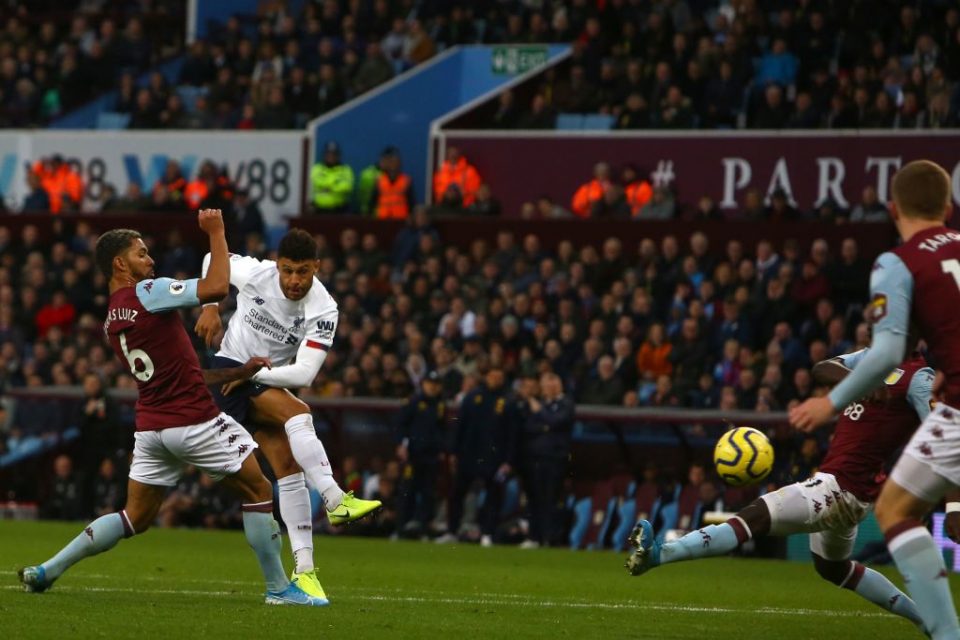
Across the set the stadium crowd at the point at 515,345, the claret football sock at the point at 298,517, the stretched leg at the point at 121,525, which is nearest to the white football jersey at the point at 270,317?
the claret football sock at the point at 298,517

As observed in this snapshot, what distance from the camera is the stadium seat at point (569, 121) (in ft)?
87.9

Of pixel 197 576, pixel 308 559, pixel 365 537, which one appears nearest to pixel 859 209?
pixel 365 537

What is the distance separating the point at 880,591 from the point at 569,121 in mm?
17412

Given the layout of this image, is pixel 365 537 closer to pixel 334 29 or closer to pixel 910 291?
pixel 334 29

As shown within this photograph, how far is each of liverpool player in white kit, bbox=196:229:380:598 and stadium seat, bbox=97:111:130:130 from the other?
20607 millimetres

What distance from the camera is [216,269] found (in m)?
10.2

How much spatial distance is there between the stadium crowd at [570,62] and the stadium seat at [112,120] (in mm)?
219

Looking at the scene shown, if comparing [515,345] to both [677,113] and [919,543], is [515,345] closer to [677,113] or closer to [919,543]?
[677,113]

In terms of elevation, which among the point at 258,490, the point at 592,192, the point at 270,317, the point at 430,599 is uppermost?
the point at 592,192

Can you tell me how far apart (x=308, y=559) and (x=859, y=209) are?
13.5 m

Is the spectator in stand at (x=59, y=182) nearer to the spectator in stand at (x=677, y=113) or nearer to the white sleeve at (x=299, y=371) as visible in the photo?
the spectator in stand at (x=677, y=113)

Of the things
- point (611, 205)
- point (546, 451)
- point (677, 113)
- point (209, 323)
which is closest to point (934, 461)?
point (209, 323)

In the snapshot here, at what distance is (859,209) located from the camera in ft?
75.2

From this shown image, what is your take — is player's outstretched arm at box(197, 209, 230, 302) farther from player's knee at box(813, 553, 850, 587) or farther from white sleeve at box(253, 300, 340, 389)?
player's knee at box(813, 553, 850, 587)
